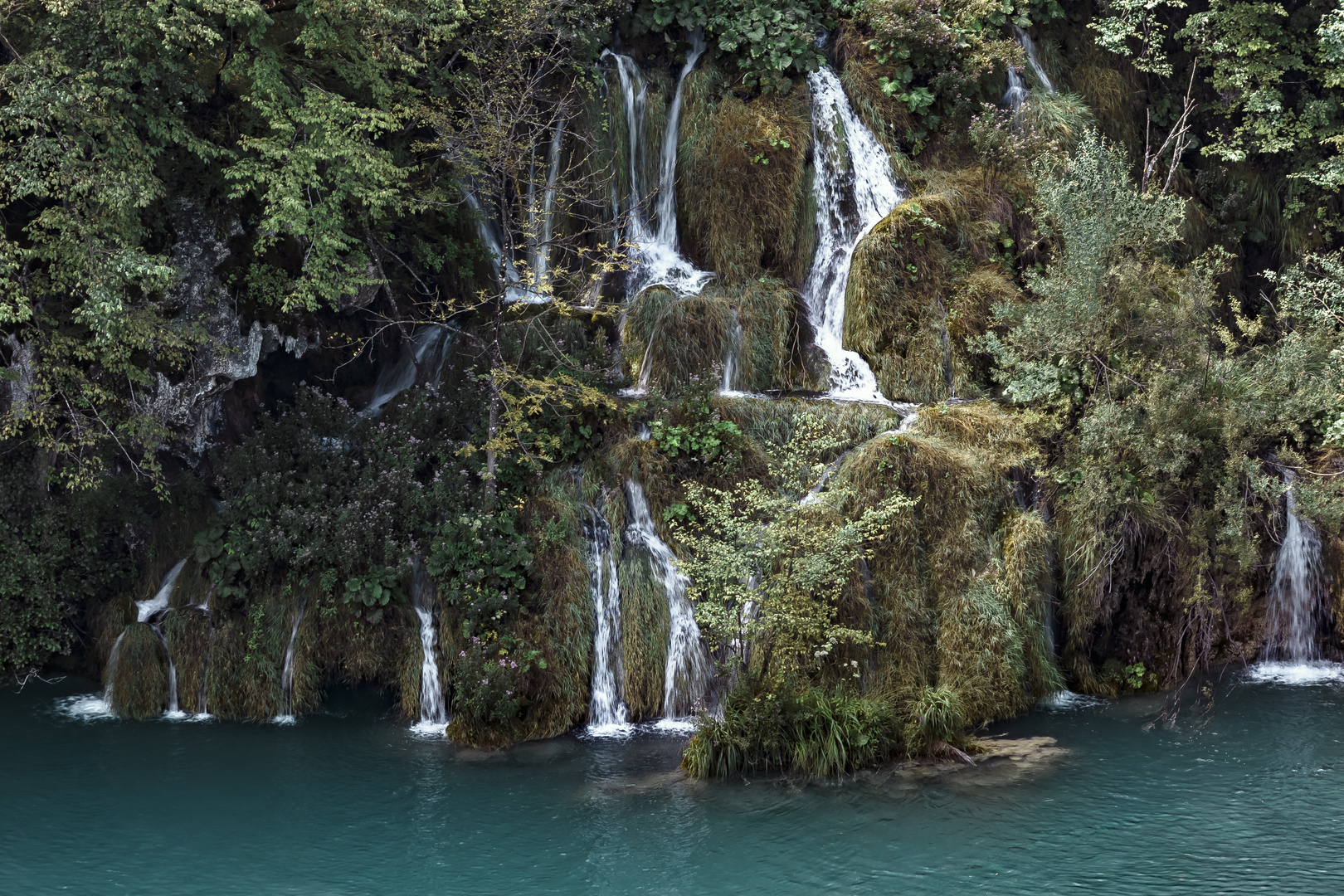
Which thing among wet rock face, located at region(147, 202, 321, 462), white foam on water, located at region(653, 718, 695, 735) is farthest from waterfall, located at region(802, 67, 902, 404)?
wet rock face, located at region(147, 202, 321, 462)

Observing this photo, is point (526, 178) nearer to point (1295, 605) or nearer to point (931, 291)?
point (931, 291)

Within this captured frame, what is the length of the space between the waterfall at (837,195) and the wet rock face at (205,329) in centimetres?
745

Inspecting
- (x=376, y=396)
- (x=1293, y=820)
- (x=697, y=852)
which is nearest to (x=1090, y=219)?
(x=1293, y=820)

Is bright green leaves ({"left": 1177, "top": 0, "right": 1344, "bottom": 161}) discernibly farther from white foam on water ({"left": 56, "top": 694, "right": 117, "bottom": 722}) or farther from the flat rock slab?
white foam on water ({"left": 56, "top": 694, "right": 117, "bottom": 722})

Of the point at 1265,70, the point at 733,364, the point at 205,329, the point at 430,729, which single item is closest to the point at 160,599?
the point at 205,329

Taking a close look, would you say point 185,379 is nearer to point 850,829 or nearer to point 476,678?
point 476,678

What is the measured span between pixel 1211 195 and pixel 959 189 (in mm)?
4687

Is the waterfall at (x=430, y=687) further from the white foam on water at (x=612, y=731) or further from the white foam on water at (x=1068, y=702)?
the white foam on water at (x=1068, y=702)

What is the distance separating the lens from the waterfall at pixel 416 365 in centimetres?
1516

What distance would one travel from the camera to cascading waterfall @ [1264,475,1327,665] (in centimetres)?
1296

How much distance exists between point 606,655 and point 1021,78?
11.0m

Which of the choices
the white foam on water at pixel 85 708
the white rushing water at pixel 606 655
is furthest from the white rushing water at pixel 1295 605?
the white foam on water at pixel 85 708

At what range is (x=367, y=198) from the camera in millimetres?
12547

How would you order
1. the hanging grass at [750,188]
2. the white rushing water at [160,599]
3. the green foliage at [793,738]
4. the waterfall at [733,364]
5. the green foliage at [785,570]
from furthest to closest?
the hanging grass at [750,188]
the waterfall at [733,364]
the white rushing water at [160,599]
the green foliage at [785,570]
the green foliage at [793,738]
